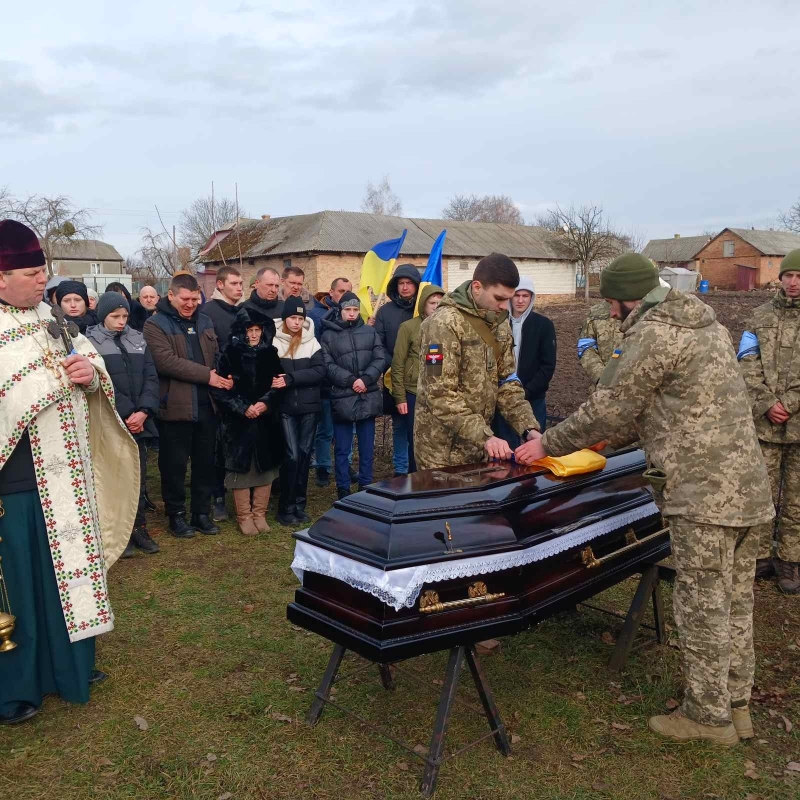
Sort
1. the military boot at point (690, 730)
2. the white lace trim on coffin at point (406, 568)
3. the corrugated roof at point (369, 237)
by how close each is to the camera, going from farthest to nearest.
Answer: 1. the corrugated roof at point (369, 237)
2. the military boot at point (690, 730)
3. the white lace trim on coffin at point (406, 568)

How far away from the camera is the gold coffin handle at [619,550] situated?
3316 millimetres

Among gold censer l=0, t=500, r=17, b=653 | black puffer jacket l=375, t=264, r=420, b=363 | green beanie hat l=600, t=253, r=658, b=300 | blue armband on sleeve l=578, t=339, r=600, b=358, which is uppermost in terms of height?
green beanie hat l=600, t=253, r=658, b=300

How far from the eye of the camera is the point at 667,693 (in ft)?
11.9

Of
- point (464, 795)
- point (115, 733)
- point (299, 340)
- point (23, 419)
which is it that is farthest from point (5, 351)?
point (299, 340)

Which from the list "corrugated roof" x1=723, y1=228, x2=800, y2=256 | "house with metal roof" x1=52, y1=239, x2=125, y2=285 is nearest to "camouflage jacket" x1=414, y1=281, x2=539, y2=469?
"corrugated roof" x1=723, y1=228, x2=800, y2=256

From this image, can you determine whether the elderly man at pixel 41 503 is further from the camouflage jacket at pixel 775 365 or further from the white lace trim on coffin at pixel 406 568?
the camouflage jacket at pixel 775 365

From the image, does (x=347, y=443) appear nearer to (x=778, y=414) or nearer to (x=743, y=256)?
(x=778, y=414)

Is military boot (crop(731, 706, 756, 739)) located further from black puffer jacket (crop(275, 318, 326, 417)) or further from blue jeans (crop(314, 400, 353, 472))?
blue jeans (crop(314, 400, 353, 472))

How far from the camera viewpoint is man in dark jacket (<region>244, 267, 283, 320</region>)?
6312 mm

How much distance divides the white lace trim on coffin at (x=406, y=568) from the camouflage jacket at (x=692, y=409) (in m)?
0.52

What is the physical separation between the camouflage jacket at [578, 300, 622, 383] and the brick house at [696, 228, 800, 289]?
158ft

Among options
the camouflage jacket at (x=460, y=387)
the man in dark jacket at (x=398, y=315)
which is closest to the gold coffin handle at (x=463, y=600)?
the camouflage jacket at (x=460, y=387)

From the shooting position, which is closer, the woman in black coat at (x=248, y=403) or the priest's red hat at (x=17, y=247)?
the priest's red hat at (x=17, y=247)

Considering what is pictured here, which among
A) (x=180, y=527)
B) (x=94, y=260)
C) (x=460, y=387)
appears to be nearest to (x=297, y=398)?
(x=180, y=527)
